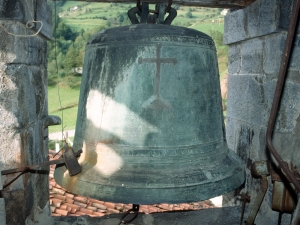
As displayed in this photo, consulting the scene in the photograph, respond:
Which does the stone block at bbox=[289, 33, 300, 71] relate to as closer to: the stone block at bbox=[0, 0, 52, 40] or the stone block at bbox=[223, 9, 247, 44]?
the stone block at bbox=[223, 9, 247, 44]

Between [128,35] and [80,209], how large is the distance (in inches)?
96.9

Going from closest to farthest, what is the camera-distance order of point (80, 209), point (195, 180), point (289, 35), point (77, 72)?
point (195, 180), point (289, 35), point (80, 209), point (77, 72)

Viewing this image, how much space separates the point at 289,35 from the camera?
4.55 ft

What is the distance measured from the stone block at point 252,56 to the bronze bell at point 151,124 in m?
0.69

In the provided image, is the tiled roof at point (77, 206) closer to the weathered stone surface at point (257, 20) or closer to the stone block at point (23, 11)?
the stone block at point (23, 11)

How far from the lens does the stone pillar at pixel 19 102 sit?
149 centimetres

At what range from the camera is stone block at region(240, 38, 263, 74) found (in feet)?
6.04

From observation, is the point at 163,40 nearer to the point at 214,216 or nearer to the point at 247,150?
the point at 247,150

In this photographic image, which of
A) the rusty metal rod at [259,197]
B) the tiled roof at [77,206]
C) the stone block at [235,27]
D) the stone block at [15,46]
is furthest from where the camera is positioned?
the tiled roof at [77,206]

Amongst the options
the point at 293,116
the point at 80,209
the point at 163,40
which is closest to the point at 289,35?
the point at 293,116

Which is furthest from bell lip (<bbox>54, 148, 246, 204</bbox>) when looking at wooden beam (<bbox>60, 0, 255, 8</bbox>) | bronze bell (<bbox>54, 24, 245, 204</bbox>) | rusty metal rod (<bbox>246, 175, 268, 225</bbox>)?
wooden beam (<bbox>60, 0, 255, 8</bbox>)

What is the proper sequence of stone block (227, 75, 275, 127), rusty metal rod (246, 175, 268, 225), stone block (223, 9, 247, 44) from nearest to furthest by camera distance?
rusty metal rod (246, 175, 268, 225) → stone block (227, 75, 275, 127) → stone block (223, 9, 247, 44)

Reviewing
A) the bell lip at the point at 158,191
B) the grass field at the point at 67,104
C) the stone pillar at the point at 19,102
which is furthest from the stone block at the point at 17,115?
the grass field at the point at 67,104

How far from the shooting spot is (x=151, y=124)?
116 cm
